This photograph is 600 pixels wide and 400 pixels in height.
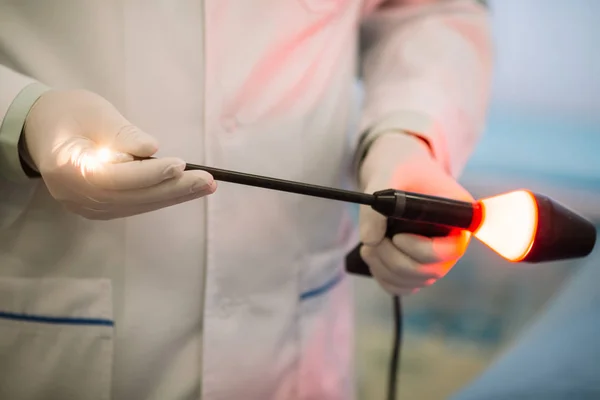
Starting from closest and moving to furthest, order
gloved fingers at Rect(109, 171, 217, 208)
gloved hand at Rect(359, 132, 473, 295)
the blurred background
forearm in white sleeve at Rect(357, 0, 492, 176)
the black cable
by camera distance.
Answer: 1. gloved fingers at Rect(109, 171, 217, 208)
2. gloved hand at Rect(359, 132, 473, 295)
3. forearm in white sleeve at Rect(357, 0, 492, 176)
4. the black cable
5. the blurred background

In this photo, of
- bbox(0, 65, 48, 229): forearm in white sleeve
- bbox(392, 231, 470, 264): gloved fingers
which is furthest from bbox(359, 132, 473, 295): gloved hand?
bbox(0, 65, 48, 229): forearm in white sleeve

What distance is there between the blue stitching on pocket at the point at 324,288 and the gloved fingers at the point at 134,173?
Answer: 0.24 m

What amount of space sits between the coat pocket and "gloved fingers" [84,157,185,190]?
0.40ft

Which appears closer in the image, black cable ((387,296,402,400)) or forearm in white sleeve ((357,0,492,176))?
forearm in white sleeve ((357,0,492,176))

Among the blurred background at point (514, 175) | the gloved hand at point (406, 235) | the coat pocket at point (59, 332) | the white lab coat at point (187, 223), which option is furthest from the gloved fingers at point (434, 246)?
the blurred background at point (514, 175)

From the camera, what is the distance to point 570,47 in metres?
0.86

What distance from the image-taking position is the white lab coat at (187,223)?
47 centimetres

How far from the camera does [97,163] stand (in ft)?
1.28

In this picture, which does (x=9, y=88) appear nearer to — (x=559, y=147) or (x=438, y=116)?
(x=438, y=116)

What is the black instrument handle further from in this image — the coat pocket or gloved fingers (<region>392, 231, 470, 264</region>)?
the coat pocket

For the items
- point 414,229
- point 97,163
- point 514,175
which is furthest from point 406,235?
point 514,175

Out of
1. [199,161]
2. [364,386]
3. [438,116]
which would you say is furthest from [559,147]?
[199,161]

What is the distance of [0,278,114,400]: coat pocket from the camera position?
0.47 metres

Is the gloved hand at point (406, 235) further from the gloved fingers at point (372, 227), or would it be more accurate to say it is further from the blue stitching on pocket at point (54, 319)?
the blue stitching on pocket at point (54, 319)
